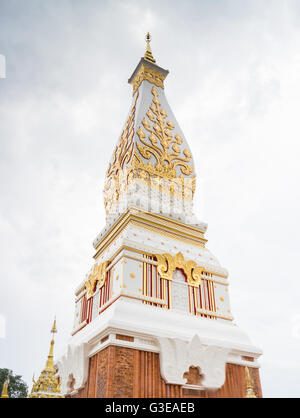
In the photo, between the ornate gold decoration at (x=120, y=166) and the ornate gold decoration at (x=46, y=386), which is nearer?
the ornate gold decoration at (x=46, y=386)

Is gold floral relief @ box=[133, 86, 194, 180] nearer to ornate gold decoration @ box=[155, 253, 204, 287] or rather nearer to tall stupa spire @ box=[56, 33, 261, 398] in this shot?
tall stupa spire @ box=[56, 33, 261, 398]

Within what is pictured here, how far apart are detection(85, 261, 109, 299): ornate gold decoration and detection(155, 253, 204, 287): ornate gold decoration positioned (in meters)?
1.51

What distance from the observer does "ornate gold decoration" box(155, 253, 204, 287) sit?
32.0 feet

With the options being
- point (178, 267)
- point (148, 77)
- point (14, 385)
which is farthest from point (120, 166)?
point (14, 385)

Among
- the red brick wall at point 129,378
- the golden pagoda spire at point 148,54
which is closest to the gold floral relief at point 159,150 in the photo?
the golden pagoda spire at point 148,54

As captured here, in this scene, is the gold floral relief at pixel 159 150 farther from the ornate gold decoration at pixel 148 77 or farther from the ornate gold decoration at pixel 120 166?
the ornate gold decoration at pixel 148 77

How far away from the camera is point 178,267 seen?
1004 centimetres

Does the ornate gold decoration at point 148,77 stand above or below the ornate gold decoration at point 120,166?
above

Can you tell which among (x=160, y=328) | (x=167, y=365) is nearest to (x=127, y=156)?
(x=160, y=328)

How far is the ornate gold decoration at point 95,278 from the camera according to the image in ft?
33.1

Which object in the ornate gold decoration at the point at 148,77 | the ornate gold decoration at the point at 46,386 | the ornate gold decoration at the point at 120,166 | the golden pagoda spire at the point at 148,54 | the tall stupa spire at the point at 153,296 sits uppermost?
the golden pagoda spire at the point at 148,54

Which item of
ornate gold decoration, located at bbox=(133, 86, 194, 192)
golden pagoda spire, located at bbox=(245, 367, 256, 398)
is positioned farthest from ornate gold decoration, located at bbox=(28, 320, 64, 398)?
ornate gold decoration, located at bbox=(133, 86, 194, 192)

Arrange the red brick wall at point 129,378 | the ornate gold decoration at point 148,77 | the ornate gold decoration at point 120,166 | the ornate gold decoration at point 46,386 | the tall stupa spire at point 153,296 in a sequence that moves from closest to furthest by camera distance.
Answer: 1. the ornate gold decoration at point 46,386
2. the red brick wall at point 129,378
3. the tall stupa spire at point 153,296
4. the ornate gold decoration at point 120,166
5. the ornate gold decoration at point 148,77

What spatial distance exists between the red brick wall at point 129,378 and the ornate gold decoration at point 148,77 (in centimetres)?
1113
